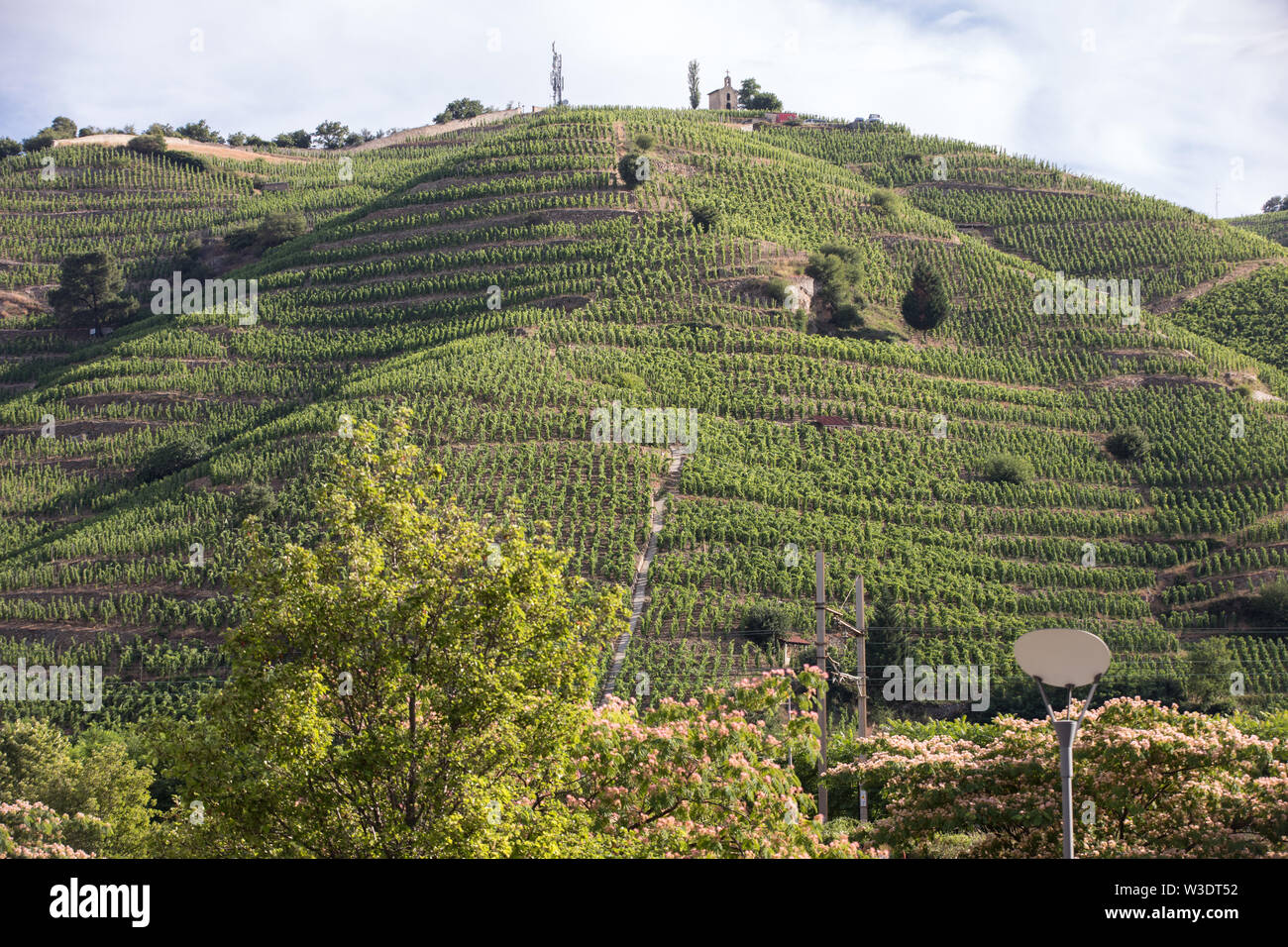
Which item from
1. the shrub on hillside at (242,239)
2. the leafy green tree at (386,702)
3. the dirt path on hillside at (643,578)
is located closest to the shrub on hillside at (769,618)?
the dirt path on hillside at (643,578)

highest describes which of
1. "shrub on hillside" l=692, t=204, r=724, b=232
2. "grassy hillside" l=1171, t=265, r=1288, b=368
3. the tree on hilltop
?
the tree on hilltop

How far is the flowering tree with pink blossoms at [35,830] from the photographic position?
14234 mm

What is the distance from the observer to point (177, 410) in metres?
52.8

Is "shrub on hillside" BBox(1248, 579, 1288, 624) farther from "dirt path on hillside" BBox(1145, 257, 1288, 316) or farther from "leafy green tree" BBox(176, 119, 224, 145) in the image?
"leafy green tree" BBox(176, 119, 224, 145)

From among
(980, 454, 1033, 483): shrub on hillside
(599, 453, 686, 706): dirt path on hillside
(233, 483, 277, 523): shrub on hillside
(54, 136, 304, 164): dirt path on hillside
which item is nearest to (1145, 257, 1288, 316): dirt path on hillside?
(980, 454, 1033, 483): shrub on hillside

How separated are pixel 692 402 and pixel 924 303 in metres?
20.7

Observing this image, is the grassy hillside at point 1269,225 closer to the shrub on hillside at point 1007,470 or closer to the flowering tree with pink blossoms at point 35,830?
the shrub on hillside at point 1007,470

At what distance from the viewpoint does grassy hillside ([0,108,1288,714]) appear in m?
37.8

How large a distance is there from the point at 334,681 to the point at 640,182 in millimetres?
59630

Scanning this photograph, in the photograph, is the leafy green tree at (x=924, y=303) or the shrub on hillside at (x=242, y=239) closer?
the leafy green tree at (x=924, y=303)

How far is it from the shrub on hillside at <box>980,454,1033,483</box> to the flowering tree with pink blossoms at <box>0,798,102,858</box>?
1424 inches

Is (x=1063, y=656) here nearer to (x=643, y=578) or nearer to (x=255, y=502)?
(x=643, y=578)

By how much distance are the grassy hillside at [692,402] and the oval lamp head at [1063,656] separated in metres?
24.4
